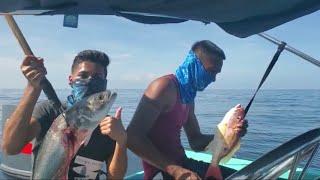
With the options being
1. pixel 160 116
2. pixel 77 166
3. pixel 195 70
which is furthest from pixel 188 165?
pixel 77 166

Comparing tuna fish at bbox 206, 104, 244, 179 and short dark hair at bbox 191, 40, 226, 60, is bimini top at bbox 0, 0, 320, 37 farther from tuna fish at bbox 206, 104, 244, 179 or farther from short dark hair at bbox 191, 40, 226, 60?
tuna fish at bbox 206, 104, 244, 179

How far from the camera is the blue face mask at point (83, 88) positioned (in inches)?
121

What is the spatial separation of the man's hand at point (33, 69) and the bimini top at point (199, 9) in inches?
14.2

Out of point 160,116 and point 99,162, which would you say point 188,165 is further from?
point 99,162

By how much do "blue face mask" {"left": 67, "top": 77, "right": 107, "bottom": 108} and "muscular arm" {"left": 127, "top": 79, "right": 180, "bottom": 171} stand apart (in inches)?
14.9

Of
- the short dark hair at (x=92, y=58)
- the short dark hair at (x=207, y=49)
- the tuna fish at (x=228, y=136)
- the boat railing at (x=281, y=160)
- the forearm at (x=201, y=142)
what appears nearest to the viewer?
the boat railing at (x=281, y=160)

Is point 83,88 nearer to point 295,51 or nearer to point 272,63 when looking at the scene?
point 272,63

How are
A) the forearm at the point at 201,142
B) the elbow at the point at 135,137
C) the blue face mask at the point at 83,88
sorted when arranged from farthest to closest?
the forearm at the point at 201,142
the elbow at the point at 135,137
the blue face mask at the point at 83,88

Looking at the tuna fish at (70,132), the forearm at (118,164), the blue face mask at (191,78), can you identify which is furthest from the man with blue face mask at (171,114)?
the tuna fish at (70,132)

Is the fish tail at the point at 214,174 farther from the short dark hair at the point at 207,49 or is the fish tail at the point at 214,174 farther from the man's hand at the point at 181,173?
the short dark hair at the point at 207,49

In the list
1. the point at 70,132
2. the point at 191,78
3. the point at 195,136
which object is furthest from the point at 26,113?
the point at 195,136

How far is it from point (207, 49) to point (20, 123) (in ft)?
5.95

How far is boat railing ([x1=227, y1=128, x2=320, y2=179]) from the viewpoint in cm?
232

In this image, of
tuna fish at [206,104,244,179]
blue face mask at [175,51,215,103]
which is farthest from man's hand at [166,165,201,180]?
blue face mask at [175,51,215,103]
